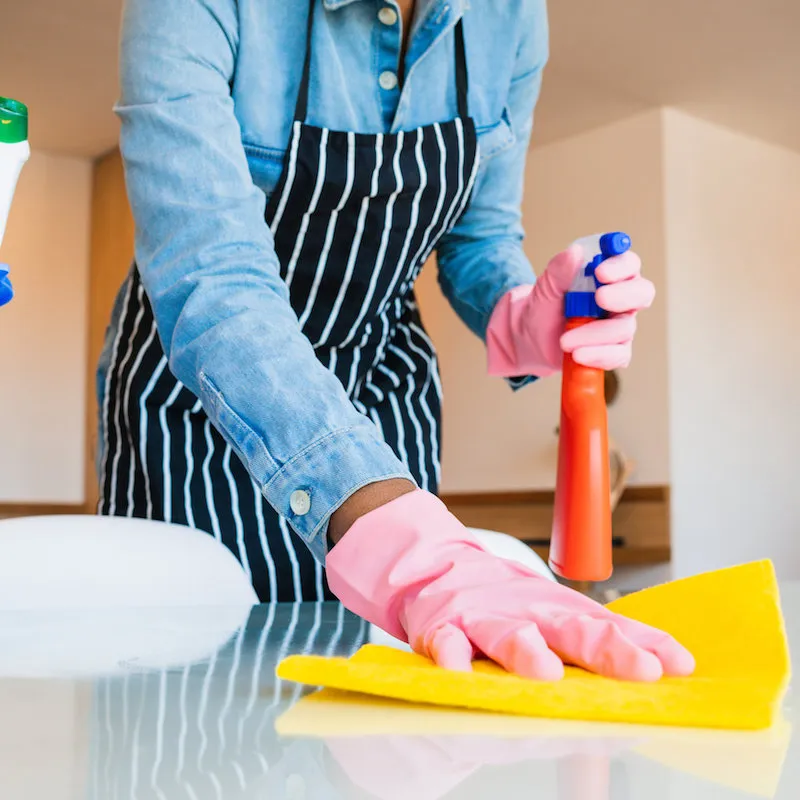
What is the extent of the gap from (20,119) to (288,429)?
0.82 feet

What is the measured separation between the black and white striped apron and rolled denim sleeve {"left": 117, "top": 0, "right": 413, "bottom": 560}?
0.50 ft

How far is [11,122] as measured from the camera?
0.50 metres

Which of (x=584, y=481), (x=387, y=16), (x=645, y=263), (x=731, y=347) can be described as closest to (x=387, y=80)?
(x=387, y=16)

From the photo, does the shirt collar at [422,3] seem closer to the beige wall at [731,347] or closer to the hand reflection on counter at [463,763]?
the hand reflection on counter at [463,763]

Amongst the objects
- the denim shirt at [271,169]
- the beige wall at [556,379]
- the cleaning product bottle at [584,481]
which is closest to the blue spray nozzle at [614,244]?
the cleaning product bottle at [584,481]

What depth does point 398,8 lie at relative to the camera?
41.1 inches

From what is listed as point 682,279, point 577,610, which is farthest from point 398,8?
point 682,279

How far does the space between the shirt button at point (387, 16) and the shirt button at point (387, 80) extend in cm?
5

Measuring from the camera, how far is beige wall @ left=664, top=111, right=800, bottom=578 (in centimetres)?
426

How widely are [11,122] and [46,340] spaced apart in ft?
15.8

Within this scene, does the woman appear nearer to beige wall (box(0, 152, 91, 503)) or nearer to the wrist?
the wrist

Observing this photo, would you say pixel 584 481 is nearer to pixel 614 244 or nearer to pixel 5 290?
pixel 614 244

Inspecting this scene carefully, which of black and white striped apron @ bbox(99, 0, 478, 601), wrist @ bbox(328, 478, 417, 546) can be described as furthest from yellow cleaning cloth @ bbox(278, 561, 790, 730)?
black and white striped apron @ bbox(99, 0, 478, 601)

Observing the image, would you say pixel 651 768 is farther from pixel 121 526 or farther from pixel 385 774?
pixel 121 526
